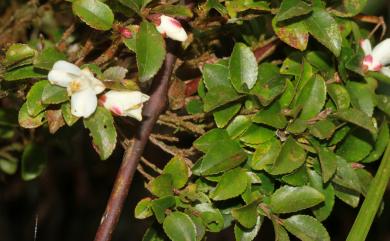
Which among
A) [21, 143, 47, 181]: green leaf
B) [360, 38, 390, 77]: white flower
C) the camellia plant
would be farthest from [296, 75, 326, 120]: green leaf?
[21, 143, 47, 181]: green leaf

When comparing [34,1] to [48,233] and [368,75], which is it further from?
[48,233]

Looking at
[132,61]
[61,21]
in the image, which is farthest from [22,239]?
[132,61]

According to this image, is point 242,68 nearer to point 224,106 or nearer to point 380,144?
point 224,106

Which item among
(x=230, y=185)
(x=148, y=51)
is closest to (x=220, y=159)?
(x=230, y=185)

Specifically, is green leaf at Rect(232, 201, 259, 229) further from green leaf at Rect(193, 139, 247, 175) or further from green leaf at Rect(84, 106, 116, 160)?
green leaf at Rect(84, 106, 116, 160)

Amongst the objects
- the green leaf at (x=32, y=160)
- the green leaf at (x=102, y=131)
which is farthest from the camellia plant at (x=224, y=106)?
the green leaf at (x=32, y=160)

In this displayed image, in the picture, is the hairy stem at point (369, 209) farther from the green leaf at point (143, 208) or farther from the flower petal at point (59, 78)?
the flower petal at point (59, 78)
